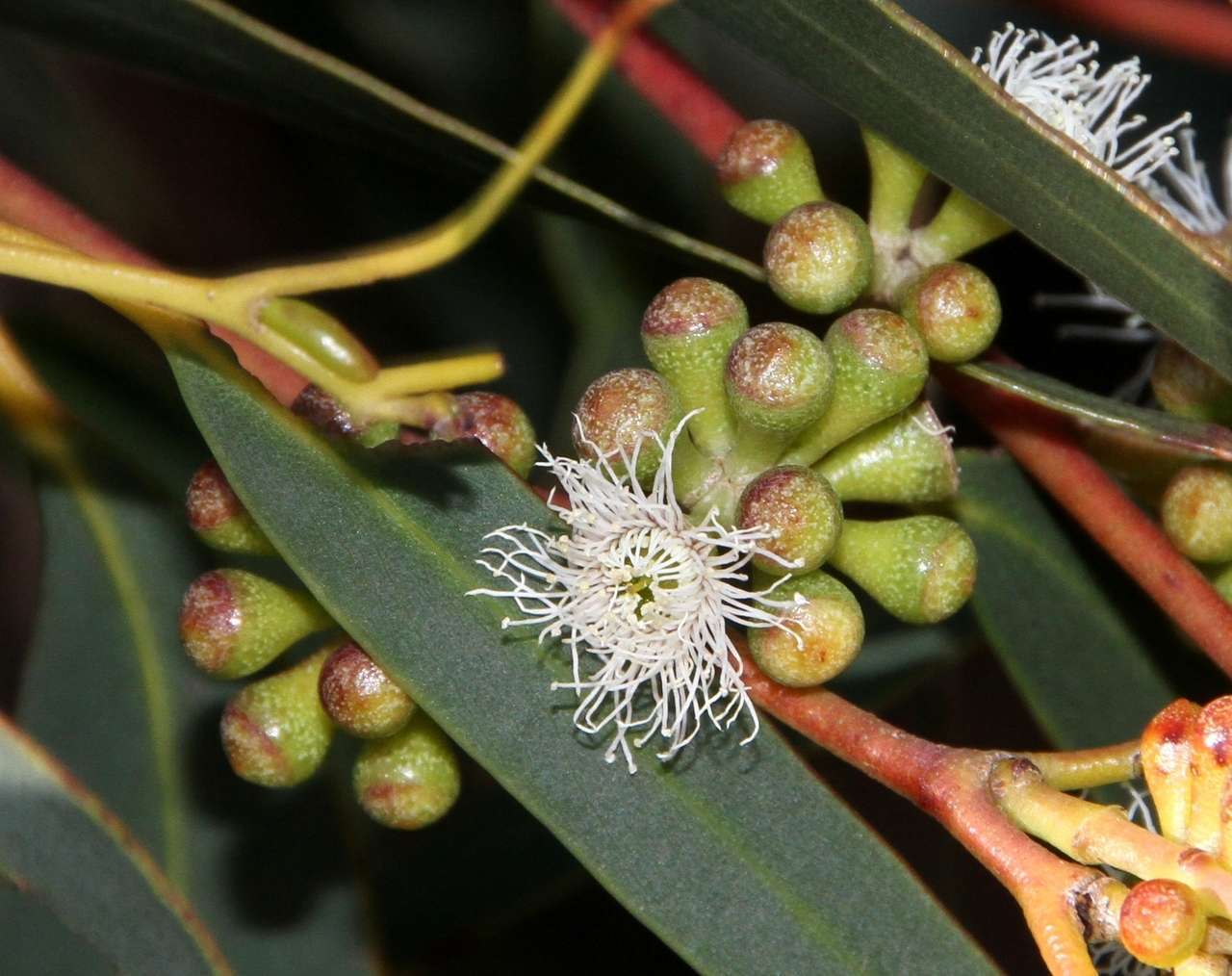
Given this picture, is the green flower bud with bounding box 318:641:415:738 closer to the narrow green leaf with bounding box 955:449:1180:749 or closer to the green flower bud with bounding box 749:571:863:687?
the green flower bud with bounding box 749:571:863:687

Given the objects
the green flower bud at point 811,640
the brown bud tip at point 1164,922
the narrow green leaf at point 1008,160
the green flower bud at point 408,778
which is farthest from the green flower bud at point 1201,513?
the green flower bud at point 408,778

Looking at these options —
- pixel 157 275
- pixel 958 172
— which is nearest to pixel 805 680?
pixel 958 172

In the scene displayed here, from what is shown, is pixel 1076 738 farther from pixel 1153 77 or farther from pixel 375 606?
pixel 1153 77

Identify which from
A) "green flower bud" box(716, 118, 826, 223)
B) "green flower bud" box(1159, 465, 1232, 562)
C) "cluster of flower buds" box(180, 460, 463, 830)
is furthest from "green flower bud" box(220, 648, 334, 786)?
"green flower bud" box(1159, 465, 1232, 562)

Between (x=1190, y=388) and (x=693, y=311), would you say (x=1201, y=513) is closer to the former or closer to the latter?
(x=1190, y=388)

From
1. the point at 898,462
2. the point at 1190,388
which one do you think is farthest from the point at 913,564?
the point at 1190,388

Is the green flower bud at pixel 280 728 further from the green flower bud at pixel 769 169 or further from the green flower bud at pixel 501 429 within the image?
the green flower bud at pixel 769 169
